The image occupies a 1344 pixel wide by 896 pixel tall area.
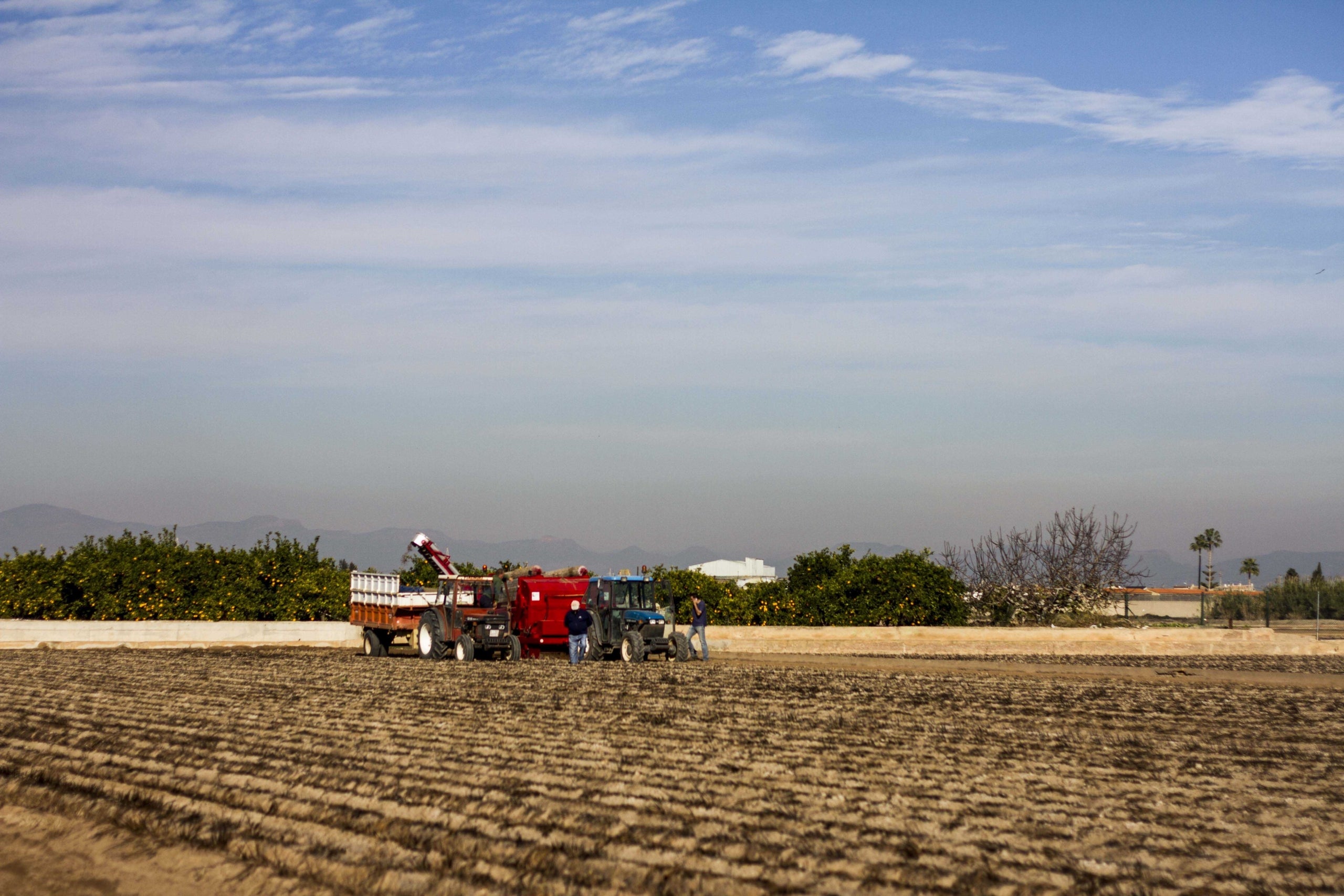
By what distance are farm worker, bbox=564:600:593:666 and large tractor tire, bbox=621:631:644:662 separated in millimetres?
888

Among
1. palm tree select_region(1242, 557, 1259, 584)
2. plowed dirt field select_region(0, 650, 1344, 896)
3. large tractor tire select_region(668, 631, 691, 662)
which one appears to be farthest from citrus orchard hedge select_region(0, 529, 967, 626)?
palm tree select_region(1242, 557, 1259, 584)

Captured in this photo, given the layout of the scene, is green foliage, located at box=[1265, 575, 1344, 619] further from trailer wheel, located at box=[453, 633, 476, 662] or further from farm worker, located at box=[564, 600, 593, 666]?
trailer wheel, located at box=[453, 633, 476, 662]

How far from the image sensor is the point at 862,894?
7.48m

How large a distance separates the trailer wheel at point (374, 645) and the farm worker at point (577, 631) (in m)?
6.29

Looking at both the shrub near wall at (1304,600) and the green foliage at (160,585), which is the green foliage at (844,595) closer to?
the green foliage at (160,585)

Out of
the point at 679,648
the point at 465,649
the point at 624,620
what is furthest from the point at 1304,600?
the point at 465,649

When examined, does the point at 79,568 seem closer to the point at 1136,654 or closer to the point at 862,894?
the point at 1136,654

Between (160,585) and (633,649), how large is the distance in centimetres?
1875

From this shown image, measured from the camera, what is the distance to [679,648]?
2806cm

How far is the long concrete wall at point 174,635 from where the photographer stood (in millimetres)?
34125

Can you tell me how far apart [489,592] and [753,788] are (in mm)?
18310

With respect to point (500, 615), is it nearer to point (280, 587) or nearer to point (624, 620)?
point (624, 620)

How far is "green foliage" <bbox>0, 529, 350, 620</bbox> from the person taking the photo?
37406mm

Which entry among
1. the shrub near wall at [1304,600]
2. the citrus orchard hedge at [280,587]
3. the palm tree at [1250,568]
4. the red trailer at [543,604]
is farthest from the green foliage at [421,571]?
the palm tree at [1250,568]
